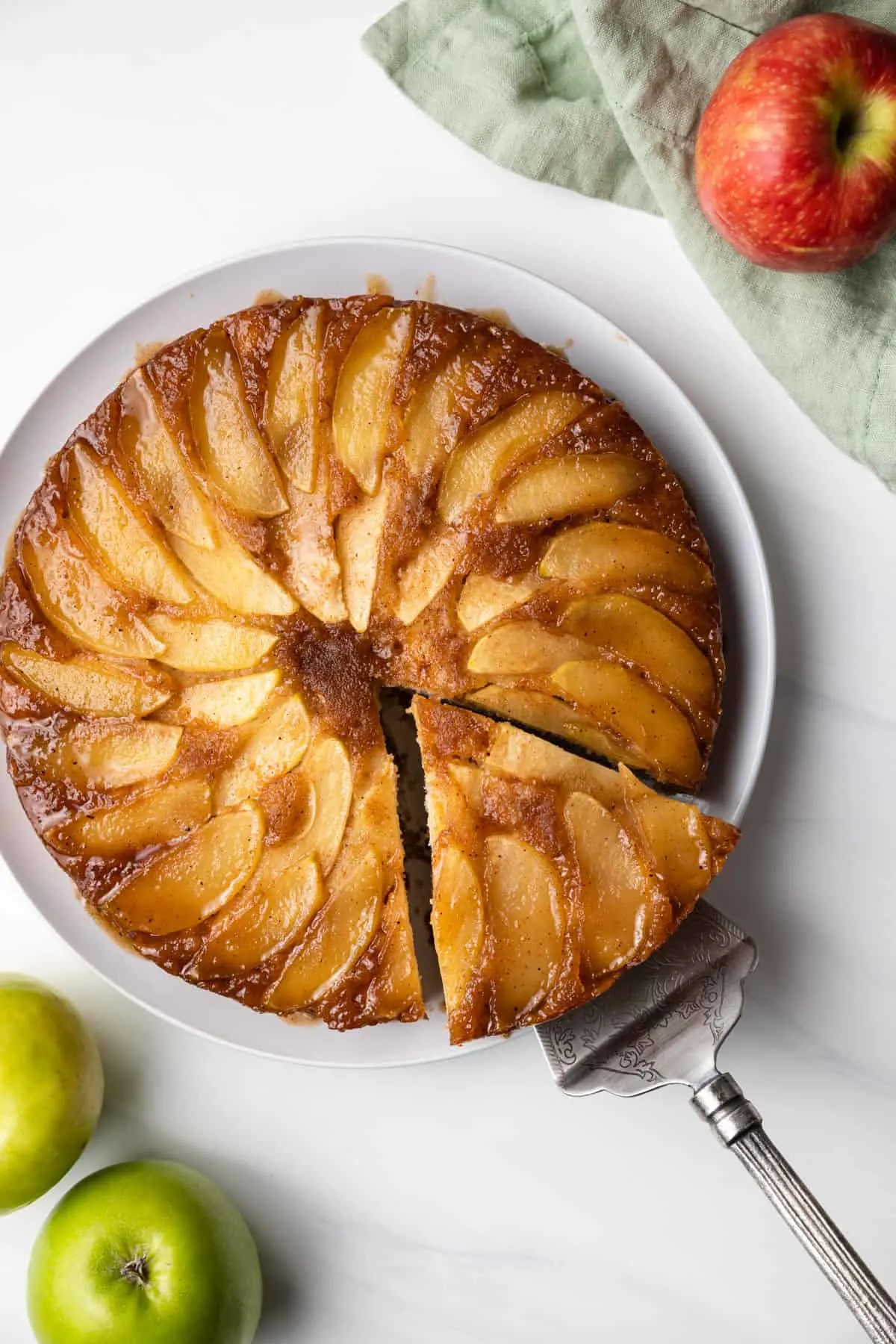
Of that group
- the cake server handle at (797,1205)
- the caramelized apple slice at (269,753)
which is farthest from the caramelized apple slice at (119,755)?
the cake server handle at (797,1205)

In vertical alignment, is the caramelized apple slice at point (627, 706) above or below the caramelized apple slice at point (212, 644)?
above

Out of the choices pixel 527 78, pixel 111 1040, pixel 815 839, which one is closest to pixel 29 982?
pixel 111 1040

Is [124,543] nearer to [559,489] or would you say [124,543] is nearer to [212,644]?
[212,644]

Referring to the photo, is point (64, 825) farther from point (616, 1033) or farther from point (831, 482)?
point (831, 482)

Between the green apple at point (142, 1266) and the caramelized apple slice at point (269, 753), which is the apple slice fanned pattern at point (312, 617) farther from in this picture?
the green apple at point (142, 1266)

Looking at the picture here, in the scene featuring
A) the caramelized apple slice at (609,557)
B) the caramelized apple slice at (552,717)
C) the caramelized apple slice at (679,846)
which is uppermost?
the caramelized apple slice at (609,557)

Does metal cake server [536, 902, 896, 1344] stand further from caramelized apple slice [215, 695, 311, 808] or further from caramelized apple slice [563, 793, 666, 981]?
caramelized apple slice [215, 695, 311, 808]

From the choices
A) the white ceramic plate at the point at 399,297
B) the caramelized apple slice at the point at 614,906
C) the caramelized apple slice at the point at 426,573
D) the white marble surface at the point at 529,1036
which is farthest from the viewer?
the white marble surface at the point at 529,1036
